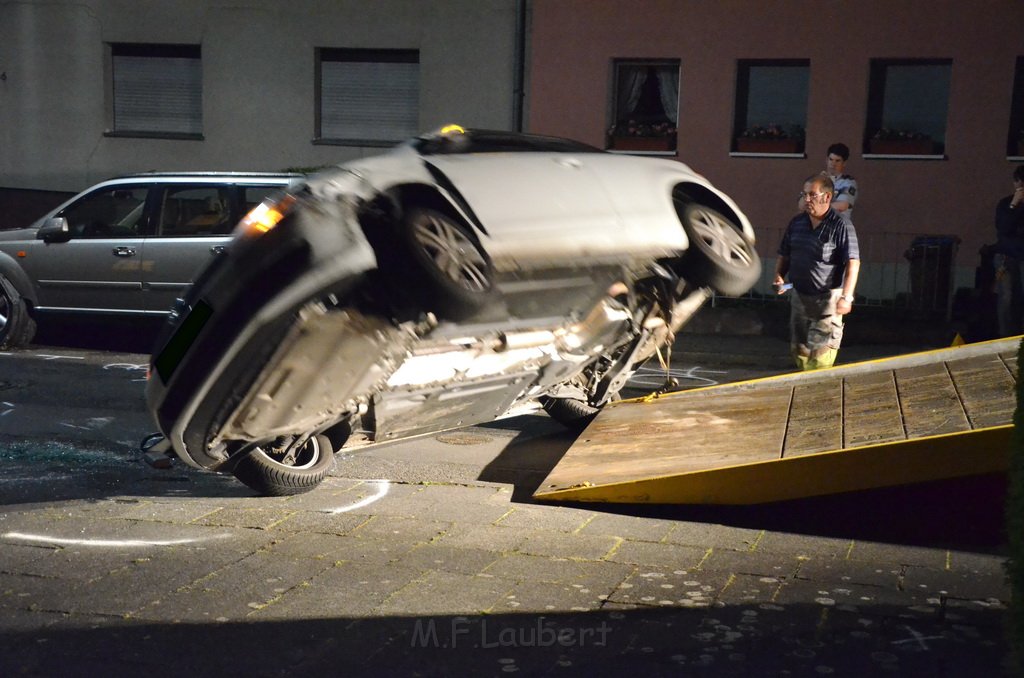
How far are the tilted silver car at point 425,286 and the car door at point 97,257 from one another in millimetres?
5898

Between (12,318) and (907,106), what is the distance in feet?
38.7

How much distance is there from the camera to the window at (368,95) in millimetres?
18641

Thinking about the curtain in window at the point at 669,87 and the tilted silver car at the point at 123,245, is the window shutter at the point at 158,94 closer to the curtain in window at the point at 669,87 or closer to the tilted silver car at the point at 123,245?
the curtain in window at the point at 669,87

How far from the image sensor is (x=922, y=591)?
493 cm

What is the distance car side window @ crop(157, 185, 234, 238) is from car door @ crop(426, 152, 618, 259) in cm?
630

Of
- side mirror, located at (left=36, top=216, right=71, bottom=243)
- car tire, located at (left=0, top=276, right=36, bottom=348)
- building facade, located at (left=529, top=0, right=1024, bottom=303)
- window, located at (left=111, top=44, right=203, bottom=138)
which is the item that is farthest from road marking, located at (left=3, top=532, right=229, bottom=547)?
window, located at (left=111, top=44, right=203, bottom=138)

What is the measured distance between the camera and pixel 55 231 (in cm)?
1159

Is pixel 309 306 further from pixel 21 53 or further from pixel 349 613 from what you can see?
pixel 21 53

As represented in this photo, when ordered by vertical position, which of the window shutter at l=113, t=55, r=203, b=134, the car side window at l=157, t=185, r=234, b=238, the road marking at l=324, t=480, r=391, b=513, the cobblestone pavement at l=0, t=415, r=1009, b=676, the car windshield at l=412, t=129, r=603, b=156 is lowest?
the road marking at l=324, t=480, r=391, b=513

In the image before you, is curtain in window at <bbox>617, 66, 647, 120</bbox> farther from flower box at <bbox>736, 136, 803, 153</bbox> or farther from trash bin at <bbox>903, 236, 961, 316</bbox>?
trash bin at <bbox>903, 236, 961, 316</bbox>

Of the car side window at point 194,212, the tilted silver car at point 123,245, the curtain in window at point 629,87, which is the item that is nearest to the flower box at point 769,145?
the curtain in window at point 629,87

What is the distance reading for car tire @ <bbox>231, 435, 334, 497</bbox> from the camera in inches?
244

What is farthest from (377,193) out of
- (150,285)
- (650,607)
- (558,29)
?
(558,29)

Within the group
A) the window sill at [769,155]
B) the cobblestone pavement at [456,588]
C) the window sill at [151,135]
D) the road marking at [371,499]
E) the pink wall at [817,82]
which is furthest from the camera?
the window sill at [151,135]
